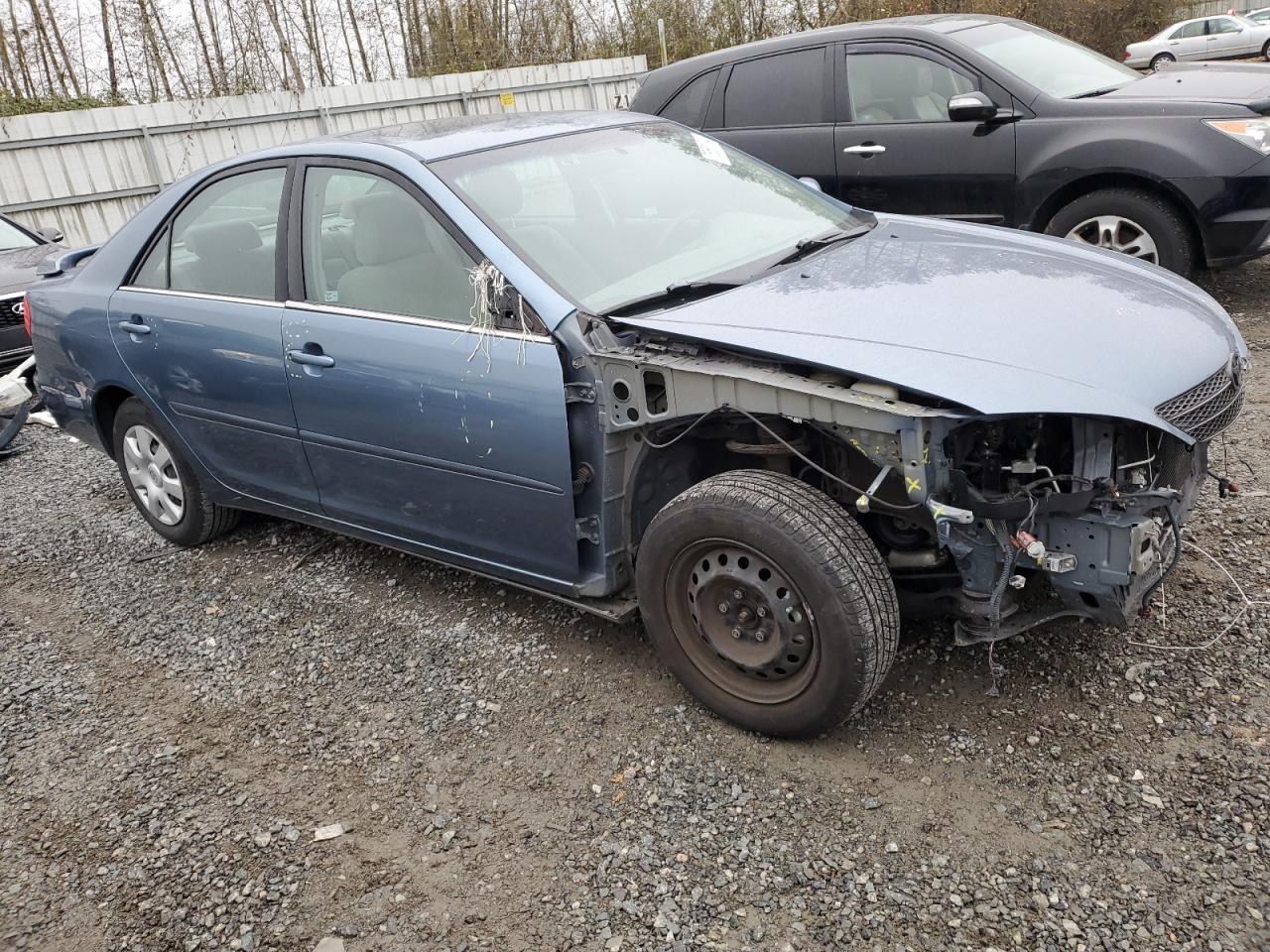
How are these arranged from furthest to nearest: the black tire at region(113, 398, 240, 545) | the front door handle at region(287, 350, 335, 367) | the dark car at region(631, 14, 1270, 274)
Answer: the dark car at region(631, 14, 1270, 274) < the black tire at region(113, 398, 240, 545) < the front door handle at region(287, 350, 335, 367)

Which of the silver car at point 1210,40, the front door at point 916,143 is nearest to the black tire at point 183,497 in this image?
the front door at point 916,143

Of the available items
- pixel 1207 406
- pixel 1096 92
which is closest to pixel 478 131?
pixel 1207 406

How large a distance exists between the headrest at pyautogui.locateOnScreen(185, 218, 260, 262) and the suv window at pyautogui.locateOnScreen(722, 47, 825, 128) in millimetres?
3983

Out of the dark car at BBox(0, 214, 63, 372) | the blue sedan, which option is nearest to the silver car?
the dark car at BBox(0, 214, 63, 372)

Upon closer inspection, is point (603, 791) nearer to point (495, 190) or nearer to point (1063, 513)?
Answer: point (1063, 513)

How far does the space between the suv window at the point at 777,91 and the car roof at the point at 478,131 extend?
9.51 feet

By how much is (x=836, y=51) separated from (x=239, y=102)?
10638 mm

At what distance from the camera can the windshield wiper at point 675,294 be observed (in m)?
3.09

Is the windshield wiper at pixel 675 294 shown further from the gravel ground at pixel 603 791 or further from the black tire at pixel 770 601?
the gravel ground at pixel 603 791

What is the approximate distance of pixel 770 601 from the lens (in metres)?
2.79

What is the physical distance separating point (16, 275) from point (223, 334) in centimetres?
542

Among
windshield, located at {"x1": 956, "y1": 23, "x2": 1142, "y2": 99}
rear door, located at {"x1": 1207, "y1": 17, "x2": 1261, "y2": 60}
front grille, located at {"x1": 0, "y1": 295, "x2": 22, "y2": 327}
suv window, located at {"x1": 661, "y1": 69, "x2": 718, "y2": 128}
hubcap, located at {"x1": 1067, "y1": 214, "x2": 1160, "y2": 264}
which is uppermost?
windshield, located at {"x1": 956, "y1": 23, "x2": 1142, "y2": 99}

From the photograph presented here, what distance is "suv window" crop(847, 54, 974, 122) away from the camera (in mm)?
6258

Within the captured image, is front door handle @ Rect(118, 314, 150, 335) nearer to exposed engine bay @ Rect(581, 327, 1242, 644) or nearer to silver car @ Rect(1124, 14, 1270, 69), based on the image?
exposed engine bay @ Rect(581, 327, 1242, 644)
